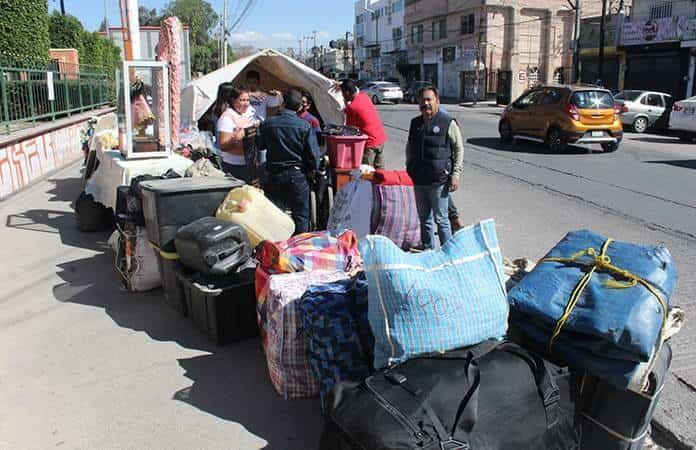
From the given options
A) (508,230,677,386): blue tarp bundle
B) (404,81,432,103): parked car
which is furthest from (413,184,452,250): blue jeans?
(404,81,432,103): parked car

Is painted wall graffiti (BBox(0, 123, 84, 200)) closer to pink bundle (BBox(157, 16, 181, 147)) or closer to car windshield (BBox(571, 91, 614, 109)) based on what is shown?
pink bundle (BBox(157, 16, 181, 147))

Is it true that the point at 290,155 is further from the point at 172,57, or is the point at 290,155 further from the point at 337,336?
the point at 172,57

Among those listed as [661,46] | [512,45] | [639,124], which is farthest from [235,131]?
[512,45]

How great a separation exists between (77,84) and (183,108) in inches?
345

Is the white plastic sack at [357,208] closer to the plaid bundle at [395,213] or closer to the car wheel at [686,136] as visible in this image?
the plaid bundle at [395,213]

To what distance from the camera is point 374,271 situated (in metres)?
2.85

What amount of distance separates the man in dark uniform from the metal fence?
24.8 ft

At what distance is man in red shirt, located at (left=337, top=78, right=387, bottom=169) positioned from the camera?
25.3 ft

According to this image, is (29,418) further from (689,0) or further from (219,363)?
(689,0)

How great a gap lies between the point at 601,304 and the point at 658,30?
29847 millimetres

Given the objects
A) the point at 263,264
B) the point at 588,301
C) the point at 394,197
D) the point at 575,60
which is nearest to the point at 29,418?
the point at 263,264

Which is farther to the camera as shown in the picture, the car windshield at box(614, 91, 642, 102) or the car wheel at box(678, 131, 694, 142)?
the car windshield at box(614, 91, 642, 102)

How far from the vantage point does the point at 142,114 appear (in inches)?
310

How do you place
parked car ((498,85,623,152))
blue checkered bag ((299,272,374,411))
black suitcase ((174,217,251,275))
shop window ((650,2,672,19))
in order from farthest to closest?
shop window ((650,2,672,19))
parked car ((498,85,623,152))
black suitcase ((174,217,251,275))
blue checkered bag ((299,272,374,411))
